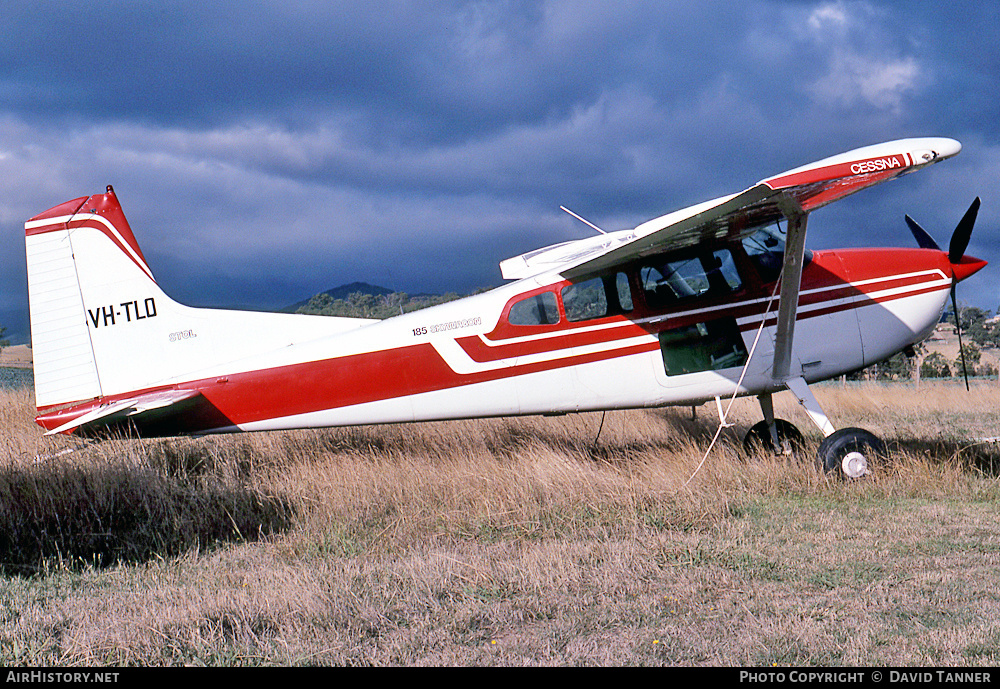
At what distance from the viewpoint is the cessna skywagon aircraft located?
6.70 m

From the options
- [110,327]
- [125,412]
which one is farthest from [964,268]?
[110,327]

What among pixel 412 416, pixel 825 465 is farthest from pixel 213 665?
pixel 825 465

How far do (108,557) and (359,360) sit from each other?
271cm

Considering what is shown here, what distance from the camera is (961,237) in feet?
23.9

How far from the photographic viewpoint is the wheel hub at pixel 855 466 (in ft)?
21.0

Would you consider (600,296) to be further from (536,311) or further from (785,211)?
(785,211)

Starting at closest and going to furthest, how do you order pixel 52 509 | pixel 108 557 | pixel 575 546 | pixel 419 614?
pixel 419 614, pixel 575 546, pixel 108 557, pixel 52 509

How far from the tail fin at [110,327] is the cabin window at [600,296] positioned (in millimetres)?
2349

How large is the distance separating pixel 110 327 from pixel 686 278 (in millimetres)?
6225

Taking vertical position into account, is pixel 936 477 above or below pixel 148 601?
below

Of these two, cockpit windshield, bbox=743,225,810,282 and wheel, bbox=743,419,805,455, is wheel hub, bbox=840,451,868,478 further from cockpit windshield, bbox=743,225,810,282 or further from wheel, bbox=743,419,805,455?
cockpit windshield, bbox=743,225,810,282

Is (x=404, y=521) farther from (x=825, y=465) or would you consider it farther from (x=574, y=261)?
(x=825, y=465)

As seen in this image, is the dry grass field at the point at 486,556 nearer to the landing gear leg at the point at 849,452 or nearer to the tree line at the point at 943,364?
the landing gear leg at the point at 849,452

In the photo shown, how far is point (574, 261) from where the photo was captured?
278 inches
